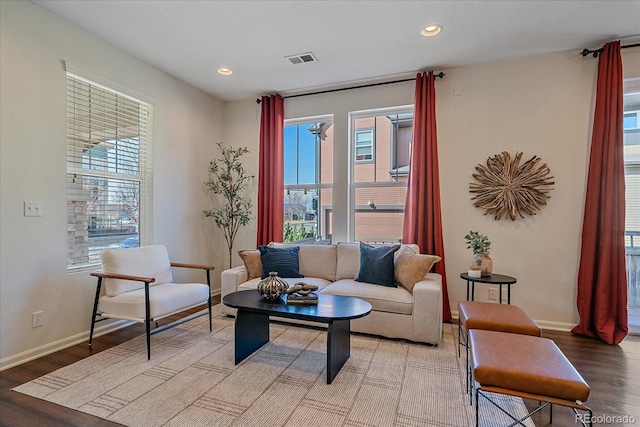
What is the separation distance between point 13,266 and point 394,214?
369 centimetres

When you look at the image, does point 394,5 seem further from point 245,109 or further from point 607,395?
point 607,395

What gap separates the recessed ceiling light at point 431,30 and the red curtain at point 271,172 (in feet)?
6.94

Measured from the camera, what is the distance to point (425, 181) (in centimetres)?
372

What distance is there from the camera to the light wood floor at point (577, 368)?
1.84 m

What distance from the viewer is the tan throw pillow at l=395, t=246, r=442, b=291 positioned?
10.3ft

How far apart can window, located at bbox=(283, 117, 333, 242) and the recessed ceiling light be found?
167cm

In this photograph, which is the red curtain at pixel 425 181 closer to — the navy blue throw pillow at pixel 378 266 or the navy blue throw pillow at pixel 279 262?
the navy blue throw pillow at pixel 378 266

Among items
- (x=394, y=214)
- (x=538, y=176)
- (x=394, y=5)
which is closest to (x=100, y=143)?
(x=394, y=5)

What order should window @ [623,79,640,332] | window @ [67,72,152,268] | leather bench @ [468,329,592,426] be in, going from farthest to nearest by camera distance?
window @ [623,79,640,332], window @ [67,72,152,268], leather bench @ [468,329,592,426]

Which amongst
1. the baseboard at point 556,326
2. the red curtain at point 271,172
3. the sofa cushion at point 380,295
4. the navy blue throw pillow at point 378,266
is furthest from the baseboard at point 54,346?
the baseboard at point 556,326

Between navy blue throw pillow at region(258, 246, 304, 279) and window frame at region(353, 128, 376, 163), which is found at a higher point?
window frame at region(353, 128, 376, 163)

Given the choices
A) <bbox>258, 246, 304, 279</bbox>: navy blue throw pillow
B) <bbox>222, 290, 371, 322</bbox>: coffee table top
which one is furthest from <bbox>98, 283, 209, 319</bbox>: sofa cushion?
<bbox>258, 246, 304, 279</bbox>: navy blue throw pillow

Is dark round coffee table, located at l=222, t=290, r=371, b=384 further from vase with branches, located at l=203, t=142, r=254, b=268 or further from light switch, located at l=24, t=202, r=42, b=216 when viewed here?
vase with branches, located at l=203, t=142, r=254, b=268

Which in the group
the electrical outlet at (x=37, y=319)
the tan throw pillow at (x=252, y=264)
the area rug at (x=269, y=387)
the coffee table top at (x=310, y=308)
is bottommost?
the area rug at (x=269, y=387)
